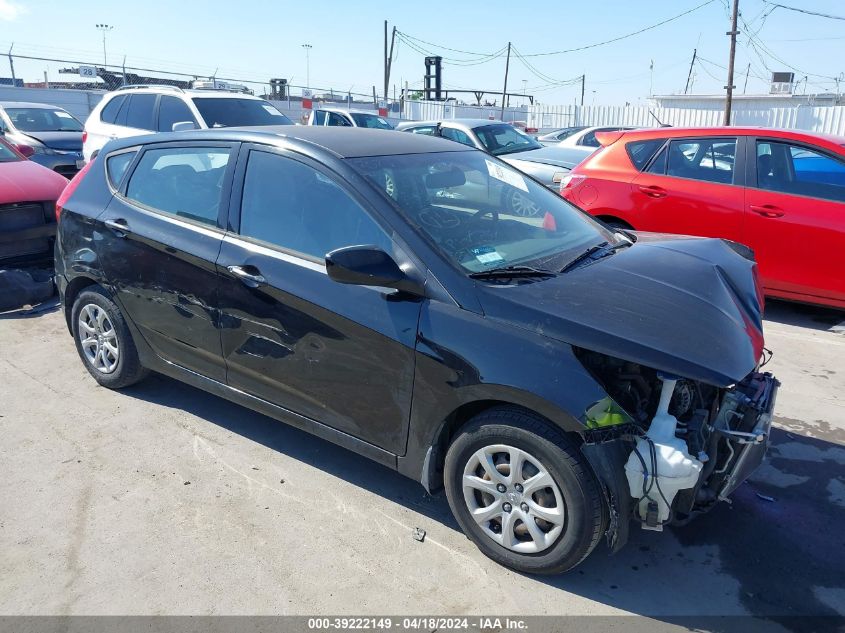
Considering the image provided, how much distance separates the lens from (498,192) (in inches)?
152

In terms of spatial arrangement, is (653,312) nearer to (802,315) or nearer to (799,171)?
(799,171)

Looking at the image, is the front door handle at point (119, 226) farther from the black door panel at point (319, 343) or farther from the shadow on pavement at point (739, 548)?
the shadow on pavement at point (739, 548)

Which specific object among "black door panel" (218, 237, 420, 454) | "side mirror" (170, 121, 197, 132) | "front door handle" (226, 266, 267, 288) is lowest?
"black door panel" (218, 237, 420, 454)

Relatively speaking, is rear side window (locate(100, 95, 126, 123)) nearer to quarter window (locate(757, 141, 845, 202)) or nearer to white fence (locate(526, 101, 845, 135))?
quarter window (locate(757, 141, 845, 202))

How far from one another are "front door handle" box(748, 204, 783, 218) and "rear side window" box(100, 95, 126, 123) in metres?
9.18

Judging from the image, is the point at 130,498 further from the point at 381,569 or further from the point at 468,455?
the point at 468,455

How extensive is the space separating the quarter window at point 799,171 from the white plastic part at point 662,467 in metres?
4.10

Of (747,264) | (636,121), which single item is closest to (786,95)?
(636,121)

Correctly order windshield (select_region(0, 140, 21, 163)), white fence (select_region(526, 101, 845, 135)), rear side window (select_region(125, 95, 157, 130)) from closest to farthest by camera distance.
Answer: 1. windshield (select_region(0, 140, 21, 163))
2. rear side window (select_region(125, 95, 157, 130))
3. white fence (select_region(526, 101, 845, 135))

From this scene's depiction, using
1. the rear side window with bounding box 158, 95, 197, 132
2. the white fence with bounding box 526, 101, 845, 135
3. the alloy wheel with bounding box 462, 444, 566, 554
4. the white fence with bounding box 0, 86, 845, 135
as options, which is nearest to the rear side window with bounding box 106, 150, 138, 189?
the alloy wheel with bounding box 462, 444, 566, 554

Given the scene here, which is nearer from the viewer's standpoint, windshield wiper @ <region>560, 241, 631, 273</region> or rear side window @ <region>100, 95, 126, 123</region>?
windshield wiper @ <region>560, 241, 631, 273</region>

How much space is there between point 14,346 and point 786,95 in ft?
169

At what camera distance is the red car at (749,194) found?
225 inches

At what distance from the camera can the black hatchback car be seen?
267 cm
